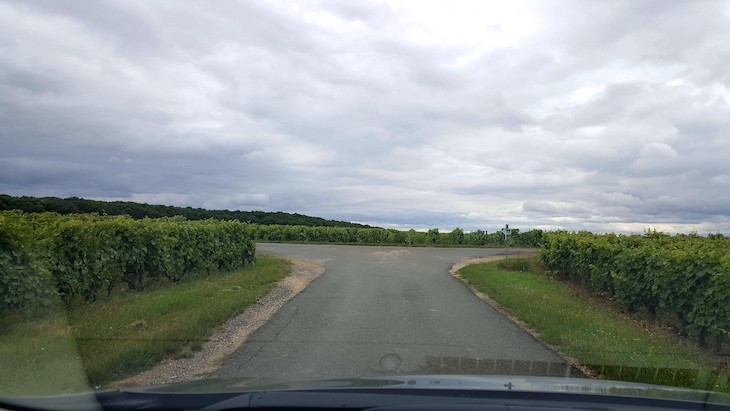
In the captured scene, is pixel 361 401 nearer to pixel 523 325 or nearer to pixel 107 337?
pixel 107 337

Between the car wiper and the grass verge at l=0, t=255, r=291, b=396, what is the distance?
9.88 feet

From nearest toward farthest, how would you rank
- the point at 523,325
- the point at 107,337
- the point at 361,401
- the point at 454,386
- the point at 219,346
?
the point at 361,401 → the point at 454,386 → the point at 107,337 → the point at 219,346 → the point at 523,325

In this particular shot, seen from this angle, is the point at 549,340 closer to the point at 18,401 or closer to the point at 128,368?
the point at 128,368

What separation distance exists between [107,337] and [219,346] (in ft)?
5.33

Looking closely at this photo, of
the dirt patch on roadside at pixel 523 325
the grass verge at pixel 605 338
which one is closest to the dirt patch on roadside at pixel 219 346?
the dirt patch on roadside at pixel 523 325

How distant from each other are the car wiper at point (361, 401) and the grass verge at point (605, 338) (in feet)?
14.4

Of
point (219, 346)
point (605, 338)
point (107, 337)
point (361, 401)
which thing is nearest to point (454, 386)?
point (361, 401)

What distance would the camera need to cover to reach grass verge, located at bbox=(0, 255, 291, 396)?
22.8ft

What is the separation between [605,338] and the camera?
32.5ft

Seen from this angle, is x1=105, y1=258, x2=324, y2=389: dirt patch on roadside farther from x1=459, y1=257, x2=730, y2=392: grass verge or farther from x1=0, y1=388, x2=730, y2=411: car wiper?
x1=459, y1=257, x2=730, y2=392: grass verge

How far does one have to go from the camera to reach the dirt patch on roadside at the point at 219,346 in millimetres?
7348

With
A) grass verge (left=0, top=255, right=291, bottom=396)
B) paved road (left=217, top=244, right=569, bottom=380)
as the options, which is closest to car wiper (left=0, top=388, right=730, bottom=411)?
paved road (left=217, top=244, right=569, bottom=380)

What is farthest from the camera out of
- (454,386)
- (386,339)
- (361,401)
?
(386,339)

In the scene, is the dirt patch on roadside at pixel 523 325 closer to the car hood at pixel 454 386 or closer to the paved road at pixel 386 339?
the paved road at pixel 386 339
